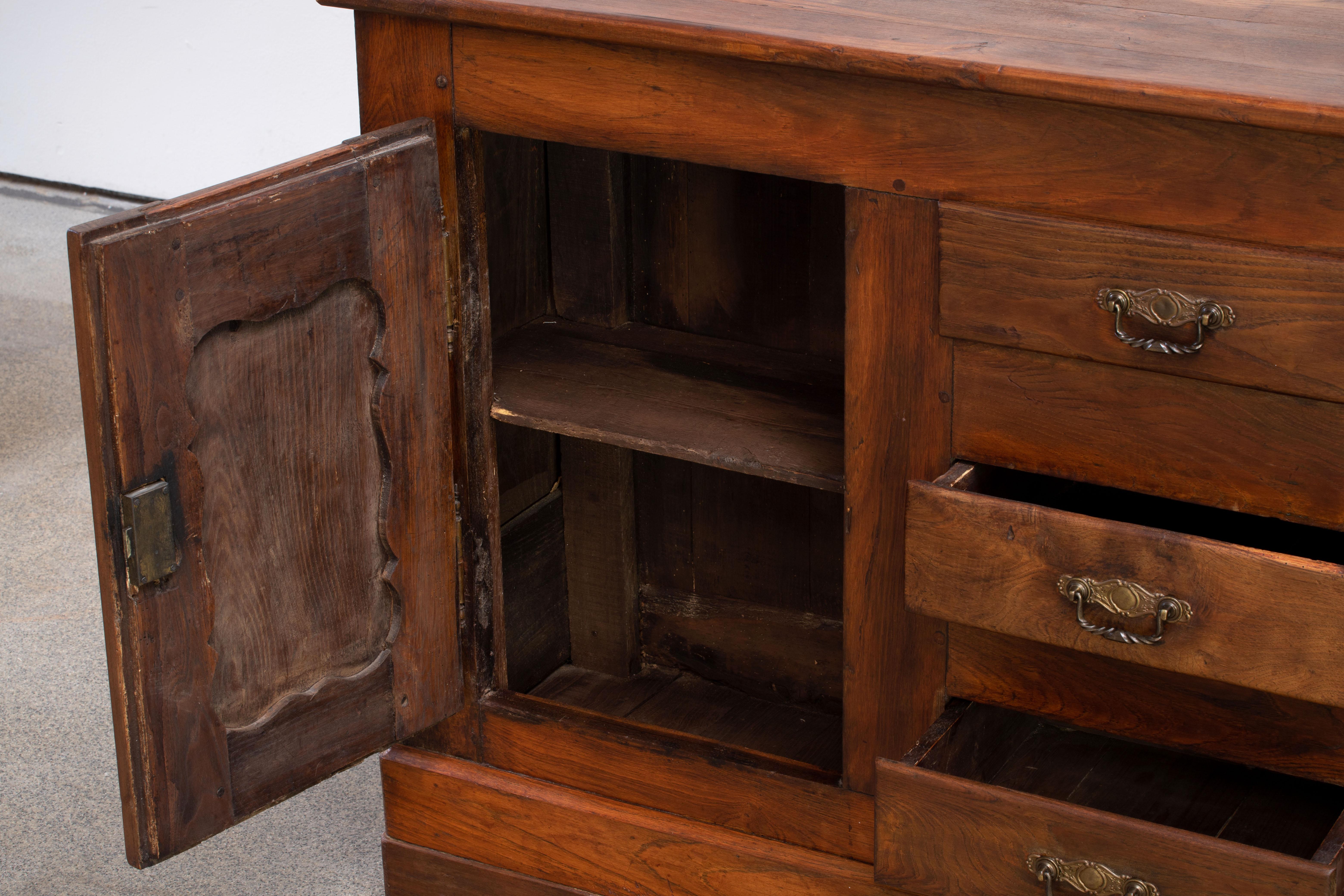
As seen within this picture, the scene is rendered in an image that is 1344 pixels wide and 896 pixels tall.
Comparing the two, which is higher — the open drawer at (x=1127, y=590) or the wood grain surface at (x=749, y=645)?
the open drawer at (x=1127, y=590)

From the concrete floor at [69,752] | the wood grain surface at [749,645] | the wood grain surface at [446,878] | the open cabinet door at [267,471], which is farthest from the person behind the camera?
the wood grain surface at [749,645]

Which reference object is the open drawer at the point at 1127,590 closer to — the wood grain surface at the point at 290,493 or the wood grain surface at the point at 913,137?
the wood grain surface at the point at 913,137

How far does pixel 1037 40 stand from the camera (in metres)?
1.36

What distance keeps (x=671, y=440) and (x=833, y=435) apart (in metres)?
0.16

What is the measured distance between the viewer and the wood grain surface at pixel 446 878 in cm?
186

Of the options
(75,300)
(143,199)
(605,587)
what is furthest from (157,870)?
(143,199)

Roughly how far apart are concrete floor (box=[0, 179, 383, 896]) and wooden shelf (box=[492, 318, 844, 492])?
61cm

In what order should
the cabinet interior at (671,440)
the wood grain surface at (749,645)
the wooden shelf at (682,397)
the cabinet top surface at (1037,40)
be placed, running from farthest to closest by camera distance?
the wood grain surface at (749,645)
the cabinet interior at (671,440)
the wooden shelf at (682,397)
the cabinet top surface at (1037,40)

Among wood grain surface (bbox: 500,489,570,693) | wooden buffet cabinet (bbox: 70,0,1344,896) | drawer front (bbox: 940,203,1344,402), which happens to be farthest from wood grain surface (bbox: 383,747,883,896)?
drawer front (bbox: 940,203,1344,402)

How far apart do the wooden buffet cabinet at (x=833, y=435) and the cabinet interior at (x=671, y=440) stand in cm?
1

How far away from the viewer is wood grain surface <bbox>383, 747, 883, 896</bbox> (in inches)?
67.1

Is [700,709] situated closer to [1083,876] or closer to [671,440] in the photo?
[671,440]

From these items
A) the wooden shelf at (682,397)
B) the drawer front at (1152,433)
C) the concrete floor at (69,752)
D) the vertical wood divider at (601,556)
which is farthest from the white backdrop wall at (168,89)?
the drawer front at (1152,433)

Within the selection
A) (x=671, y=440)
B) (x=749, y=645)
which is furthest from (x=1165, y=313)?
(x=749, y=645)
